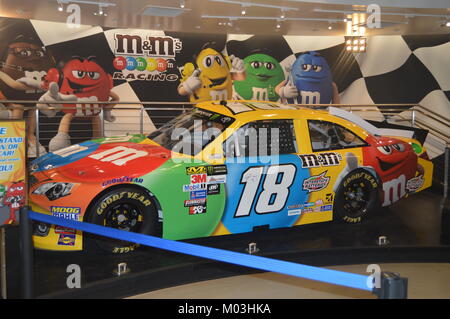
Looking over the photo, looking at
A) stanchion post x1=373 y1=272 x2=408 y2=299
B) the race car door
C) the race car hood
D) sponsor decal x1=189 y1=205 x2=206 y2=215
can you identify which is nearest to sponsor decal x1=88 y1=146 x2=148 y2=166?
the race car hood

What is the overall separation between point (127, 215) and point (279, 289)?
1.52m

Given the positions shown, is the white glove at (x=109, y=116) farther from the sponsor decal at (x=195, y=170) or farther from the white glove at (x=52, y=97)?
the sponsor decal at (x=195, y=170)

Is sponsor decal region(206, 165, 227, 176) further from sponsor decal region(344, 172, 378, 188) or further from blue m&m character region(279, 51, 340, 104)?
blue m&m character region(279, 51, 340, 104)

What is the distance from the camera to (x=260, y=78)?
11.1 meters

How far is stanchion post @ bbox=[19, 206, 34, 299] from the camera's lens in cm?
315

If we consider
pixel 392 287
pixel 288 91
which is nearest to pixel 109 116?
pixel 288 91

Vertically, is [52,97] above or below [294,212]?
above

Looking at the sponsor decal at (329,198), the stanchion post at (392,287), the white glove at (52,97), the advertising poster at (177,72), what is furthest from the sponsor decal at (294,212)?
the white glove at (52,97)

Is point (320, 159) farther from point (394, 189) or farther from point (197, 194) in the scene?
point (197, 194)

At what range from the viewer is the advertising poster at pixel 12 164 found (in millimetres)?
3645

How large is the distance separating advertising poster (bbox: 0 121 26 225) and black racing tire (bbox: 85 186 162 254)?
0.77 metres
